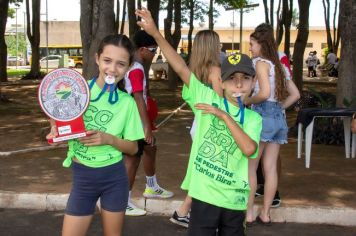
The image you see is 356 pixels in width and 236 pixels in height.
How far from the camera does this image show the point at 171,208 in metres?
5.97

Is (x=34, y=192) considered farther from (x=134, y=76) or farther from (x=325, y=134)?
(x=325, y=134)

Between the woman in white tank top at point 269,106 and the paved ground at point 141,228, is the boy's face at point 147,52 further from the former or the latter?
the paved ground at point 141,228

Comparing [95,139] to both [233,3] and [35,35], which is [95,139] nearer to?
[35,35]

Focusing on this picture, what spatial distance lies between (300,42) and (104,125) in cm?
1288

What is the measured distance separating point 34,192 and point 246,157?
143 inches

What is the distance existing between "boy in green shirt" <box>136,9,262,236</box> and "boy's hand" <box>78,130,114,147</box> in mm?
573

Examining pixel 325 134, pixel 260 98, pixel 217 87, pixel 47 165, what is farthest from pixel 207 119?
pixel 325 134

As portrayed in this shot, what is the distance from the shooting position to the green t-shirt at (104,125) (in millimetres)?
3424

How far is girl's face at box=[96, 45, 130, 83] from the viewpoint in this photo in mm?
3436

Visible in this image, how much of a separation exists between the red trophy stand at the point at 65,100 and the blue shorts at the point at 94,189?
0.33 m

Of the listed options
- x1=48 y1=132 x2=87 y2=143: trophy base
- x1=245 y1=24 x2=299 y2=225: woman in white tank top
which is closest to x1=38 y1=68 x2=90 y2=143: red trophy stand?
x1=48 y1=132 x2=87 y2=143: trophy base

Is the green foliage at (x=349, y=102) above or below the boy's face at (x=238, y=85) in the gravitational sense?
below

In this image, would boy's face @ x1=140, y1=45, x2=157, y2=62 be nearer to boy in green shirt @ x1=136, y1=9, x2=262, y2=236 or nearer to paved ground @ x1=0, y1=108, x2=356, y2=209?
paved ground @ x1=0, y1=108, x2=356, y2=209

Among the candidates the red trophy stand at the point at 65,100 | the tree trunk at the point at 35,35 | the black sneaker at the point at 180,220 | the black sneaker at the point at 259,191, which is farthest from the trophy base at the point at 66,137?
the tree trunk at the point at 35,35
